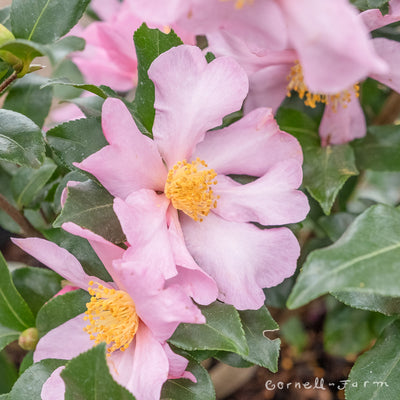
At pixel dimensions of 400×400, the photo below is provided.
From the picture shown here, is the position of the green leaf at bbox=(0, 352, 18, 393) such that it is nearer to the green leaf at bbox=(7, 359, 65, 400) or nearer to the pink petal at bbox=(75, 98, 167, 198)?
the green leaf at bbox=(7, 359, 65, 400)

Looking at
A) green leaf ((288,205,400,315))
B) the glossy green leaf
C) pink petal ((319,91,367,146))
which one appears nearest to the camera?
green leaf ((288,205,400,315))

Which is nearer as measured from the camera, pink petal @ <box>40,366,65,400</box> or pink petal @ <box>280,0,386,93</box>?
pink petal @ <box>280,0,386,93</box>

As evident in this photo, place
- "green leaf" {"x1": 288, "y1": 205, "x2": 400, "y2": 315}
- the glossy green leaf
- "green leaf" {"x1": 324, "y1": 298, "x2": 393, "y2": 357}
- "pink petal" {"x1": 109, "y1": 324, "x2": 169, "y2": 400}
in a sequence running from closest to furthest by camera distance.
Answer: "green leaf" {"x1": 288, "y1": 205, "x2": 400, "y2": 315}, "pink petal" {"x1": 109, "y1": 324, "x2": 169, "y2": 400}, the glossy green leaf, "green leaf" {"x1": 324, "y1": 298, "x2": 393, "y2": 357}

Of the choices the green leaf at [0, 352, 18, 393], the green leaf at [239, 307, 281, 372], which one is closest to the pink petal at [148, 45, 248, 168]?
the green leaf at [239, 307, 281, 372]

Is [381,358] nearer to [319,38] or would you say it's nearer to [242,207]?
[242,207]

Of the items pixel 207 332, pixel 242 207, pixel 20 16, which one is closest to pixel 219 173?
pixel 242 207
